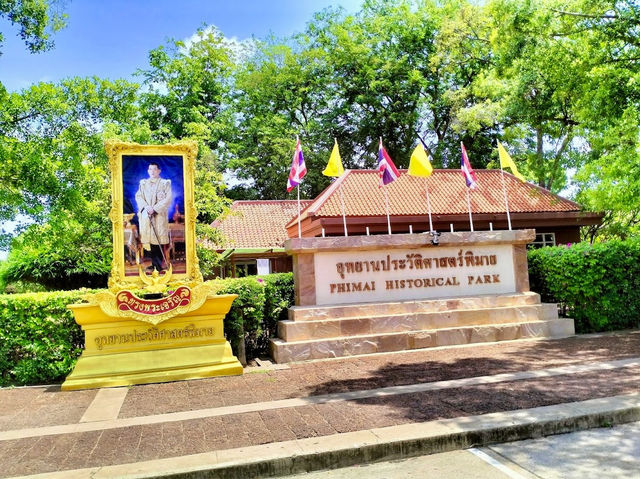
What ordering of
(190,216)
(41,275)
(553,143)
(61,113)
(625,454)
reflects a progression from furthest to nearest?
1. (553,143)
2. (41,275)
3. (61,113)
4. (190,216)
5. (625,454)

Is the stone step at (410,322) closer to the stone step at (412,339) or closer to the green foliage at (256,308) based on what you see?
the stone step at (412,339)

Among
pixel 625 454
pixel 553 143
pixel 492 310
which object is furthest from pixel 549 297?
pixel 553 143

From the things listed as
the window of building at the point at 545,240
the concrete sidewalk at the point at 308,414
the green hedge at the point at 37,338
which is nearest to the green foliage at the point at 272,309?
the concrete sidewalk at the point at 308,414

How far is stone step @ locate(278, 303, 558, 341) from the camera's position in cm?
947

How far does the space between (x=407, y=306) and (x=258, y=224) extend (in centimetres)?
1689

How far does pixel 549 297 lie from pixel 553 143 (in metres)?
15.4

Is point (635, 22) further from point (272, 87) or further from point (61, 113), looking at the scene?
point (272, 87)

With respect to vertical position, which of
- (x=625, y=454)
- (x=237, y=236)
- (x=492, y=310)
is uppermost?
(x=237, y=236)

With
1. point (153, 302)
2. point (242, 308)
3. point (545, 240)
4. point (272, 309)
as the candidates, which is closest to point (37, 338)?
point (153, 302)

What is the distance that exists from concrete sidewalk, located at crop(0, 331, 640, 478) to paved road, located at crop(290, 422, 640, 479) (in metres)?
0.13

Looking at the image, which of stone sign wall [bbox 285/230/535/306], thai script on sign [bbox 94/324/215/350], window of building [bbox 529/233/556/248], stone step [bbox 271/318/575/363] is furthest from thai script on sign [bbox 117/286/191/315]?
window of building [bbox 529/233/556/248]

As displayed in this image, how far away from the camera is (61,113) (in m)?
9.86

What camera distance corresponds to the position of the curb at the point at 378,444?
418 cm

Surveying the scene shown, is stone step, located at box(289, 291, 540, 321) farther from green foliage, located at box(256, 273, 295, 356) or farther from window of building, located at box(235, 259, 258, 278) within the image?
window of building, located at box(235, 259, 258, 278)
